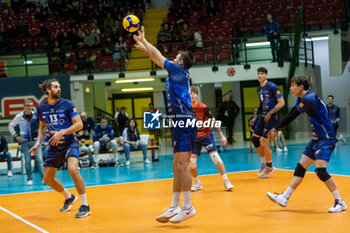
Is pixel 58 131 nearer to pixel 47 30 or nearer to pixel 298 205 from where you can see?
pixel 298 205

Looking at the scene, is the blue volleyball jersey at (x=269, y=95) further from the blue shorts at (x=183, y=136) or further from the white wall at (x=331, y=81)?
the white wall at (x=331, y=81)

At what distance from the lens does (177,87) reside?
21.3 feet

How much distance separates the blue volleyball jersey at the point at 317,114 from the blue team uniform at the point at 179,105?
1.70 meters

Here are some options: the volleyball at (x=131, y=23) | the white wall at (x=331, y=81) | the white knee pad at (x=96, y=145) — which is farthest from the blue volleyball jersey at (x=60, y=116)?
the white wall at (x=331, y=81)

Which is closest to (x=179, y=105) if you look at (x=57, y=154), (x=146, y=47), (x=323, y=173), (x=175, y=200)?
(x=146, y=47)

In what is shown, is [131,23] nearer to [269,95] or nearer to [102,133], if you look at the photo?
[269,95]

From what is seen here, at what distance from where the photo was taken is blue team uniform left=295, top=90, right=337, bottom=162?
709 cm

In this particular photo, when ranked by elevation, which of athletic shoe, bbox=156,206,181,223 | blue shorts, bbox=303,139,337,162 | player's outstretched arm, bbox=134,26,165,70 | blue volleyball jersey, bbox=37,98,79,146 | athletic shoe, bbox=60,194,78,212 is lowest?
athletic shoe, bbox=60,194,78,212

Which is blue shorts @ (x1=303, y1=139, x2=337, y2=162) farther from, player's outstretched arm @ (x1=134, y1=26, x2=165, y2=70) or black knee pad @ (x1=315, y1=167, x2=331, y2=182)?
player's outstretched arm @ (x1=134, y1=26, x2=165, y2=70)

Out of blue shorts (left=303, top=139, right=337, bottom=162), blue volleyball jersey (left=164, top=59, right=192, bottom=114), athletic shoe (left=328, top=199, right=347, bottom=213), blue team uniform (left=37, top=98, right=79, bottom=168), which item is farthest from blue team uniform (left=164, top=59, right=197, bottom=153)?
athletic shoe (left=328, top=199, right=347, bottom=213)

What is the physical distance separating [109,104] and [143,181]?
56.2ft

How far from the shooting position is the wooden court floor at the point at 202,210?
634 cm

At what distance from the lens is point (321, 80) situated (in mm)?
26531

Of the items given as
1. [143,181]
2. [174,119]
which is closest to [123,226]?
[174,119]
